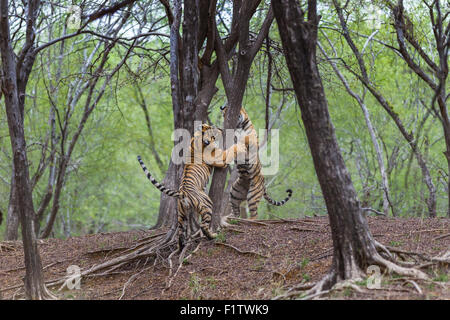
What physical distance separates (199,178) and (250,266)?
69.1 inches

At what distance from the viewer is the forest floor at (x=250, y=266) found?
5293 mm

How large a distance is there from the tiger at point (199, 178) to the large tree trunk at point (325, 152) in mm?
2866

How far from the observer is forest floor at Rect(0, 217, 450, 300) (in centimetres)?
529

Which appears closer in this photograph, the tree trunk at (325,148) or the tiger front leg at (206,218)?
the tree trunk at (325,148)

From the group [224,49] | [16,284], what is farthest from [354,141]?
[16,284]

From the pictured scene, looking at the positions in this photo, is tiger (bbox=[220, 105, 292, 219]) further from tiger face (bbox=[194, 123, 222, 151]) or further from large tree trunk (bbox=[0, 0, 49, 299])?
large tree trunk (bbox=[0, 0, 49, 299])

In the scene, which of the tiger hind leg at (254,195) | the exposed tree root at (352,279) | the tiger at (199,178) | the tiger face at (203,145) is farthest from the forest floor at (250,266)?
the tiger face at (203,145)

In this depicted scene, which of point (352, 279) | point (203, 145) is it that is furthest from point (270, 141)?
point (352, 279)

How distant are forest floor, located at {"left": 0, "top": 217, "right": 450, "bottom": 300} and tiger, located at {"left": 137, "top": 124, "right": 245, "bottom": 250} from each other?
0.42 metres

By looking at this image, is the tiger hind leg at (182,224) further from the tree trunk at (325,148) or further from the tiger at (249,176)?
the tree trunk at (325,148)

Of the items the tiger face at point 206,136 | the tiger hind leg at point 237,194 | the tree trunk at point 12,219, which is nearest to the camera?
the tiger face at point 206,136

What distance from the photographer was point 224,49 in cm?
809

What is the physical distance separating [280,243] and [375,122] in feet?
29.8

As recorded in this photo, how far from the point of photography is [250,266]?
657cm
